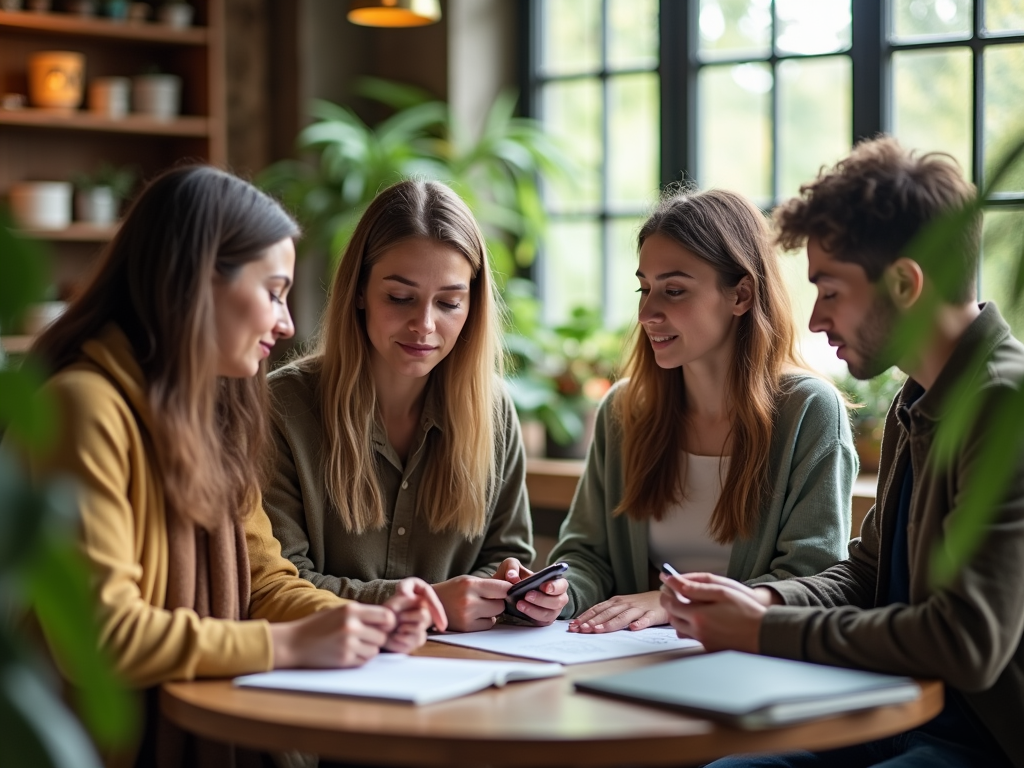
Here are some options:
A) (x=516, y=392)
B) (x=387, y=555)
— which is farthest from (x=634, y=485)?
(x=516, y=392)

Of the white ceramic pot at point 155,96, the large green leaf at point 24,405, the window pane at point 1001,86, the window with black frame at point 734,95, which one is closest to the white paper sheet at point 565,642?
the large green leaf at point 24,405

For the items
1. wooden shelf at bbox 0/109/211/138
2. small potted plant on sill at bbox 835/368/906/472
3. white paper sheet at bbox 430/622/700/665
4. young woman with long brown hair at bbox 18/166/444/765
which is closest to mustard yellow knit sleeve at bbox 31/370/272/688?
young woman with long brown hair at bbox 18/166/444/765

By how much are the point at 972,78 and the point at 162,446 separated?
264 centimetres

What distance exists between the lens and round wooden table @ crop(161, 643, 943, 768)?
1.26 m

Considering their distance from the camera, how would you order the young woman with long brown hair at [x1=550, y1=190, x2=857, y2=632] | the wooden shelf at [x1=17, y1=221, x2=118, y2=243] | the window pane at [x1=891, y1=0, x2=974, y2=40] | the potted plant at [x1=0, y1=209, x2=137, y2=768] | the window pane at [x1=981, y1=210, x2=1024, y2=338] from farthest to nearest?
1. the wooden shelf at [x1=17, y1=221, x2=118, y2=243]
2. the window pane at [x1=891, y1=0, x2=974, y2=40]
3. the young woman with long brown hair at [x1=550, y1=190, x2=857, y2=632]
4. the window pane at [x1=981, y1=210, x2=1024, y2=338]
5. the potted plant at [x1=0, y1=209, x2=137, y2=768]

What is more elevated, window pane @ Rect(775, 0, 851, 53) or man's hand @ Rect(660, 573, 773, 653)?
window pane @ Rect(775, 0, 851, 53)

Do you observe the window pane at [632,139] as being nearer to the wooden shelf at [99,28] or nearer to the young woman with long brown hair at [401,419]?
the wooden shelf at [99,28]

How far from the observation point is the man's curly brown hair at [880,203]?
1.60 metres

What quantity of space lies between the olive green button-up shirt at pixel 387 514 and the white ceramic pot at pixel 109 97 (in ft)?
7.25

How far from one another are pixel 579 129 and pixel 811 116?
89 cm

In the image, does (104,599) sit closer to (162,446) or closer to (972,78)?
(162,446)

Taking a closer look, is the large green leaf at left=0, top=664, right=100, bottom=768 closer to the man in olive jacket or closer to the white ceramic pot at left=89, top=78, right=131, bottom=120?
the man in olive jacket

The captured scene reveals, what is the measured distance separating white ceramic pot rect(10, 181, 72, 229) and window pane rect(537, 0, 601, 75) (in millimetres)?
1737

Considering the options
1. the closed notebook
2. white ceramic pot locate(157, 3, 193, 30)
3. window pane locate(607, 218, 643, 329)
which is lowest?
the closed notebook
